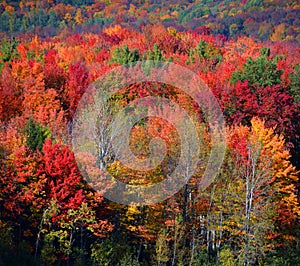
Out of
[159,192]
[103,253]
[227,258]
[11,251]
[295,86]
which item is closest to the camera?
[11,251]

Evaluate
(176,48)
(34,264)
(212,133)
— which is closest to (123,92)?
(212,133)

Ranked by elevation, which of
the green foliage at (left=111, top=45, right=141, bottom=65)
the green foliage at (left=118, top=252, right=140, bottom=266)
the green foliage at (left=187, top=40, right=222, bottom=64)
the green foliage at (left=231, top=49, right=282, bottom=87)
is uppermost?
the green foliage at (left=187, top=40, right=222, bottom=64)

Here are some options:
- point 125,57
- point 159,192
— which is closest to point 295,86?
point 125,57

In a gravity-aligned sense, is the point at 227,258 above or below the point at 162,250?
above

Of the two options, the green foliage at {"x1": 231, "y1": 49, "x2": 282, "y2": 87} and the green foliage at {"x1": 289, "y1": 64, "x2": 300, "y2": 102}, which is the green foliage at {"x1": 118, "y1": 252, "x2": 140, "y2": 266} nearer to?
the green foliage at {"x1": 231, "y1": 49, "x2": 282, "y2": 87}

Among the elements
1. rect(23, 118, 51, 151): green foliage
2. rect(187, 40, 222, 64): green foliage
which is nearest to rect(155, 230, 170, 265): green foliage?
rect(23, 118, 51, 151): green foliage

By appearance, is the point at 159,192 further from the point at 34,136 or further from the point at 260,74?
the point at 260,74

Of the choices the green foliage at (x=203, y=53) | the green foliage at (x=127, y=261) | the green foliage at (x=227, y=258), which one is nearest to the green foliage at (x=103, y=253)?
the green foliage at (x=127, y=261)

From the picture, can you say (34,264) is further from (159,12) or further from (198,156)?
(159,12)

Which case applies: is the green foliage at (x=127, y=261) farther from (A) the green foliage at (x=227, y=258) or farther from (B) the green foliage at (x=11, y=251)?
(B) the green foliage at (x=11, y=251)

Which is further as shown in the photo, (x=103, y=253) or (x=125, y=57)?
(x=125, y=57)

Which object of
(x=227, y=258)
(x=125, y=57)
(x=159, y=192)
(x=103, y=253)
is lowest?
(x=103, y=253)
